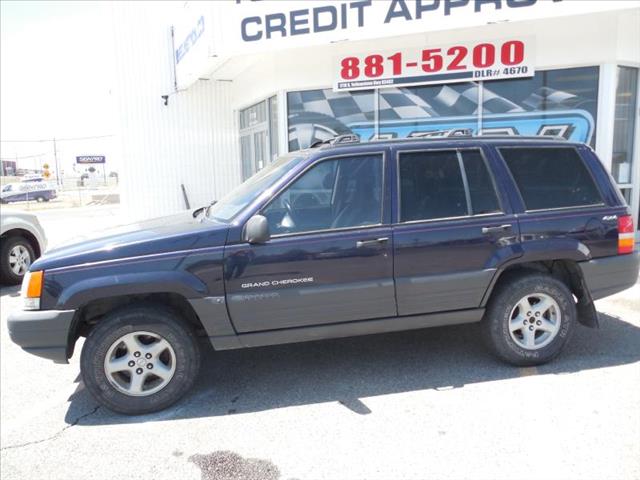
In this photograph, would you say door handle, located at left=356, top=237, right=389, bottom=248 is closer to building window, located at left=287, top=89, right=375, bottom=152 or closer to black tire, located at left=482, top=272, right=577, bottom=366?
black tire, located at left=482, top=272, right=577, bottom=366

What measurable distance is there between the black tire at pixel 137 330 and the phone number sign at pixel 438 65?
6884 mm

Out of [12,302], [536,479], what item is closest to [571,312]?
[536,479]

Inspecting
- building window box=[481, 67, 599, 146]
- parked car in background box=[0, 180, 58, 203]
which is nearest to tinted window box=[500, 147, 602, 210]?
building window box=[481, 67, 599, 146]

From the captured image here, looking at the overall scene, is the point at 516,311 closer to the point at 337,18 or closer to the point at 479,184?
the point at 479,184

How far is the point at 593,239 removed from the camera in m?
4.14

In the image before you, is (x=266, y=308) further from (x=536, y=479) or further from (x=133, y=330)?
(x=536, y=479)

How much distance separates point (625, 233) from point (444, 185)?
64.2 inches

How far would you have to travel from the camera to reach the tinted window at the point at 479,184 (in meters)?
4.00

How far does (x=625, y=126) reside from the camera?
8.74 meters

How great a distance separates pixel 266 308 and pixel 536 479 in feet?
6.39

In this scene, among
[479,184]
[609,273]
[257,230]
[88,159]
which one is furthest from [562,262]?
[88,159]

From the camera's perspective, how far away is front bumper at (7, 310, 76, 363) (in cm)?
342

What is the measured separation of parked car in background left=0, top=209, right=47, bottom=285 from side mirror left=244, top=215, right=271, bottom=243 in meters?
5.60

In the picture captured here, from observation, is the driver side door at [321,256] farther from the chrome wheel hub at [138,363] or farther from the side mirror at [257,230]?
the chrome wheel hub at [138,363]
